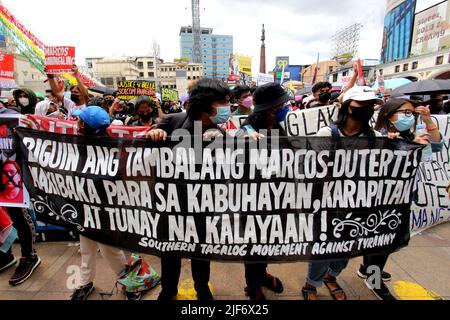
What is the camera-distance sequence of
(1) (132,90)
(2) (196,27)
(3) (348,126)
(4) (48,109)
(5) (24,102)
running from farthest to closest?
1. (2) (196,27)
2. (1) (132,90)
3. (5) (24,102)
4. (4) (48,109)
5. (3) (348,126)

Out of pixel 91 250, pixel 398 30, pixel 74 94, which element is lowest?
pixel 91 250

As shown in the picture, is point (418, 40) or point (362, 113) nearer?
point (362, 113)

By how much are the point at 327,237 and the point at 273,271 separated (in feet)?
3.15

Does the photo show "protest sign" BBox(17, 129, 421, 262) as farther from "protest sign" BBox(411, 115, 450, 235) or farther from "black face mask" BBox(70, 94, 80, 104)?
"black face mask" BBox(70, 94, 80, 104)

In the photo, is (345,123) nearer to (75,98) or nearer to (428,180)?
(428,180)

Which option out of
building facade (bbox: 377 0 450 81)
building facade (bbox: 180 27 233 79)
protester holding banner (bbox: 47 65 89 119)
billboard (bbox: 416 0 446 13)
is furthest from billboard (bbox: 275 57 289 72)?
building facade (bbox: 180 27 233 79)

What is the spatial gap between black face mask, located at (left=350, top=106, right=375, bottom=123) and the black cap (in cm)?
56

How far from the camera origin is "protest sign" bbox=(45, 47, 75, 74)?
3898mm

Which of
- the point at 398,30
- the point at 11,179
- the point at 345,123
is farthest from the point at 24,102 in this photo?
the point at 398,30

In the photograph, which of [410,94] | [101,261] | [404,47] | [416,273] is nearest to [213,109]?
[101,261]

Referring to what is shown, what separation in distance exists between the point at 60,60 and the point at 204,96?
10.4 feet

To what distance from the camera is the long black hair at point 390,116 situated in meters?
2.24

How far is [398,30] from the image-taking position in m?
42.4

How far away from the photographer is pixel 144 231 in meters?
2.11
